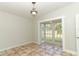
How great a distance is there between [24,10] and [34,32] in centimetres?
76

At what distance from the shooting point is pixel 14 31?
284 cm

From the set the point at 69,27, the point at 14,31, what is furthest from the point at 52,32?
the point at 14,31

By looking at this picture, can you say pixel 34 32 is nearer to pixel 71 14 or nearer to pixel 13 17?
pixel 13 17

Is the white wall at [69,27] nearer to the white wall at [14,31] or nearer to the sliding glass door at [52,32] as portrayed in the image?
the sliding glass door at [52,32]

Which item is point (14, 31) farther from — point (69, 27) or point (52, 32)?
point (69, 27)

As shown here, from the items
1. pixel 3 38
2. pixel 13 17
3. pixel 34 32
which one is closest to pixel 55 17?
pixel 34 32

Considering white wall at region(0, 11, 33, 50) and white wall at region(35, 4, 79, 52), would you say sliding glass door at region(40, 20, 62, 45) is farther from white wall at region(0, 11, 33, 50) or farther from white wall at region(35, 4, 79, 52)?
white wall at region(0, 11, 33, 50)

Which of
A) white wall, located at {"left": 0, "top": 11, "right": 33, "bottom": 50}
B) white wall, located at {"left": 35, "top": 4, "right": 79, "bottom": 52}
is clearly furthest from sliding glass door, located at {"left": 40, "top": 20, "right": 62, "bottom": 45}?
white wall, located at {"left": 0, "top": 11, "right": 33, "bottom": 50}

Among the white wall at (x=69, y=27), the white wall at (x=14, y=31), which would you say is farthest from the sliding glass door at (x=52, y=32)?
the white wall at (x=14, y=31)

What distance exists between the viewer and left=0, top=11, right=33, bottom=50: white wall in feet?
8.93

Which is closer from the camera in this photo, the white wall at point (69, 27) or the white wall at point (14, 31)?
the white wall at point (69, 27)

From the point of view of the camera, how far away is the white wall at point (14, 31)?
272 centimetres

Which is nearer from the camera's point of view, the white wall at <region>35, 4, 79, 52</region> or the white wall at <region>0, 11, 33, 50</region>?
the white wall at <region>35, 4, 79, 52</region>

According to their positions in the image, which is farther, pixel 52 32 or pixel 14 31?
pixel 14 31
